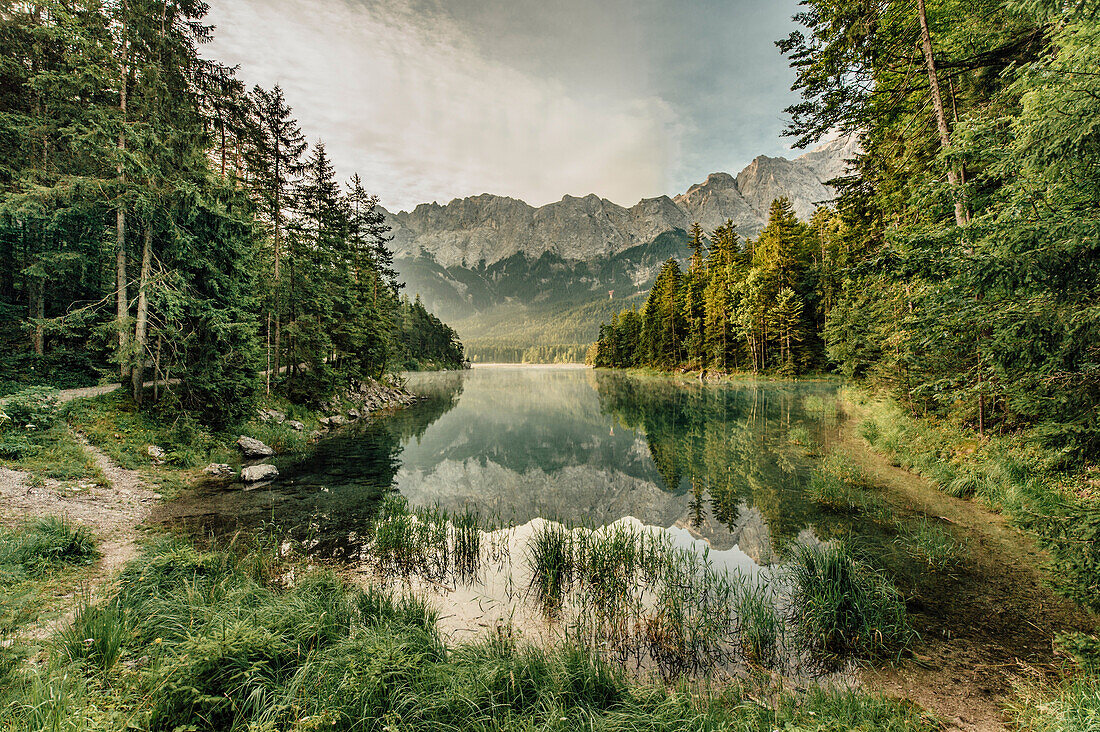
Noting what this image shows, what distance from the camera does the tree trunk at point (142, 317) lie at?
11.8m

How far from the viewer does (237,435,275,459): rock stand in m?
14.1

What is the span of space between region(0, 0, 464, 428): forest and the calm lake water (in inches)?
230

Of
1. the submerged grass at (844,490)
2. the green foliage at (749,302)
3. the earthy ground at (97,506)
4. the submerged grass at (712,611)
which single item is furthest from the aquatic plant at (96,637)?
the green foliage at (749,302)

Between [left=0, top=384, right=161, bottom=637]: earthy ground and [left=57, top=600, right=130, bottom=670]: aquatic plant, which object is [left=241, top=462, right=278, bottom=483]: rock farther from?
[left=57, top=600, right=130, bottom=670]: aquatic plant

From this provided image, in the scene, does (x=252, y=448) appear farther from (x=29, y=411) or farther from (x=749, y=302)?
Result: (x=749, y=302)

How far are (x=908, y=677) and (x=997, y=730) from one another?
0.75 m

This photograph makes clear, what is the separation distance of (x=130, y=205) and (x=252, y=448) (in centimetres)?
880

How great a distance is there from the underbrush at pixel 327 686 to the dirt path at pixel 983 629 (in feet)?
2.12

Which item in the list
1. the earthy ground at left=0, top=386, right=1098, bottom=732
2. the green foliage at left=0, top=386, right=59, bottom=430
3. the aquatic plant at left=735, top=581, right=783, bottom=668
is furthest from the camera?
the green foliage at left=0, top=386, right=59, bottom=430

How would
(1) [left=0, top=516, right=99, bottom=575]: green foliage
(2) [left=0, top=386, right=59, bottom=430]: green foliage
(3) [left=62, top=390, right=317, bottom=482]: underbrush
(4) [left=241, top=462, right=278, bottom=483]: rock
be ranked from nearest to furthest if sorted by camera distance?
(1) [left=0, top=516, right=99, bottom=575]: green foliage < (2) [left=0, top=386, right=59, bottom=430]: green foliage < (3) [left=62, top=390, right=317, bottom=482]: underbrush < (4) [left=241, top=462, right=278, bottom=483]: rock

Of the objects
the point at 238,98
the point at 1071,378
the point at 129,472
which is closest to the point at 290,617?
the point at 1071,378

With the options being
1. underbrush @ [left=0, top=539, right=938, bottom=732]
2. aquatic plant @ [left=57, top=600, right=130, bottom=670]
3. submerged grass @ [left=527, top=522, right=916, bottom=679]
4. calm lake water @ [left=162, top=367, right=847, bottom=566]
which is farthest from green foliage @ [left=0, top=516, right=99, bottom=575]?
submerged grass @ [left=527, top=522, right=916, bottom=679]

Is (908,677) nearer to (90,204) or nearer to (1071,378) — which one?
(1071,378)

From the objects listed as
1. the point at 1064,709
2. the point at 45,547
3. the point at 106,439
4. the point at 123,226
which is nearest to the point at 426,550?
the point at 45,547
